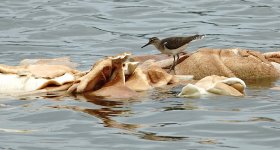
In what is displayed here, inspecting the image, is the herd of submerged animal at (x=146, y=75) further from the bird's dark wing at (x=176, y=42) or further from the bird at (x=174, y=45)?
the bird's dark wing at (x=176, y=42)

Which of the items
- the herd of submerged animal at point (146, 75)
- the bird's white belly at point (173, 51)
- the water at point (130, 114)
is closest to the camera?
the water at point (130, 114)

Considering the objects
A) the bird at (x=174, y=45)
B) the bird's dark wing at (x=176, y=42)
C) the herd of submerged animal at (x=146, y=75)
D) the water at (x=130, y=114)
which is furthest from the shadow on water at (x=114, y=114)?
the bird's dark wing at (x=176, y=42)

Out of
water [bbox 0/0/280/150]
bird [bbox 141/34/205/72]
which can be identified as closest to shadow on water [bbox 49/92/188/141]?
water [bbox 0/0/280/150]

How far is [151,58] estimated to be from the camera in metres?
12.6

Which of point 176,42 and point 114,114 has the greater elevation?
point 176,42

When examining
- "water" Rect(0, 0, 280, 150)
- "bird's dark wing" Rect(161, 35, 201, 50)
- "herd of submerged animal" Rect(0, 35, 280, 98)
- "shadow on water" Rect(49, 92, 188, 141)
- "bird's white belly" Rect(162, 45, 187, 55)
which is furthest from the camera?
"bird's dark wing" Rect(161, 35, 201, 50)

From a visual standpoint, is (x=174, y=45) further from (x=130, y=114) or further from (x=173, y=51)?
(x=130, y=114)

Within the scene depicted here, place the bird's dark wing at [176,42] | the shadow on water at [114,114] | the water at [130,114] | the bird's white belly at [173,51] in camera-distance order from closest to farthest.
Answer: the water at [130,114] → the shadow on water at [114,114] → the bird's white belly at [173,51] → the bird's dark wing at [176,42]

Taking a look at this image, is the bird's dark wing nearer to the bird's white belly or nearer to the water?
the bird's white belly

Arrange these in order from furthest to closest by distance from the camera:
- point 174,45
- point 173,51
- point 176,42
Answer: point 176,42, point 174,45, point 173,51

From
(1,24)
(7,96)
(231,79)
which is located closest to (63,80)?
(7,96)

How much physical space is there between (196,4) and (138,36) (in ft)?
12.6

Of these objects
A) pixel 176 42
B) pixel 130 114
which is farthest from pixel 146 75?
pixel 176 42

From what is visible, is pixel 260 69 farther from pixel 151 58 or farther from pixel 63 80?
pixel 63 80
